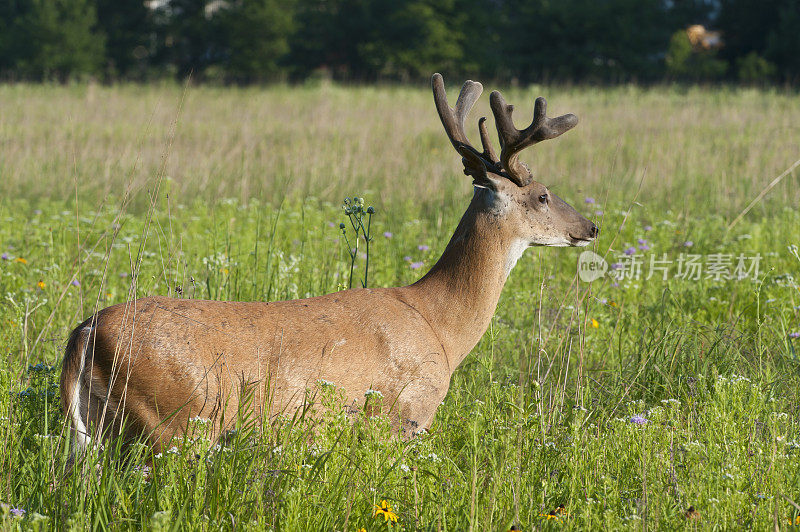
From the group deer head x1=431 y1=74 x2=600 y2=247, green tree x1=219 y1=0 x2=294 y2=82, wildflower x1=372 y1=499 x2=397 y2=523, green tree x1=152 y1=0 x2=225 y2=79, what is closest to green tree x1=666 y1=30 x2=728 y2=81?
green tree x1=219 y1=0 x2=294 y2=82

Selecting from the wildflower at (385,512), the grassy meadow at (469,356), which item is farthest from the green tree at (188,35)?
the wildflower at (385,512)

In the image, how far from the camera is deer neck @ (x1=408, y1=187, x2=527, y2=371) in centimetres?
354

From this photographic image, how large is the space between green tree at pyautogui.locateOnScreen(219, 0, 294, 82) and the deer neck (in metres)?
40.0

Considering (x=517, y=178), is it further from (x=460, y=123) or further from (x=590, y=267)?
(x=590, y=267)

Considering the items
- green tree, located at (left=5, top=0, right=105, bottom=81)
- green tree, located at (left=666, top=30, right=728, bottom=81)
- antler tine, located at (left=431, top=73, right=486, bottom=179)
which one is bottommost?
green tree, located at (left=5, top=0, right=105, bottom=81)

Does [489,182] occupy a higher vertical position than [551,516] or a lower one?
higher

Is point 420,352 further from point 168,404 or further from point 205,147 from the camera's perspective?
point 205,147

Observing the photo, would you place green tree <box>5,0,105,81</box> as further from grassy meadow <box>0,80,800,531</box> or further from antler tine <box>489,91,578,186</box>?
antler tine <box>489,91,578,186</box>

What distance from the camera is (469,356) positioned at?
430cm

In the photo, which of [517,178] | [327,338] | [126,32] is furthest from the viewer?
[126,32]

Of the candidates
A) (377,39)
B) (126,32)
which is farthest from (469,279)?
(126,32)

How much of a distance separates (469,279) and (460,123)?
2.54 ft

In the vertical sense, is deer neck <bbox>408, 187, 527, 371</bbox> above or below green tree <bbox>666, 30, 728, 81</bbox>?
below

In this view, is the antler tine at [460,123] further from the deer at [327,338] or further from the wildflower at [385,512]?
the wildflower at [385,512]
